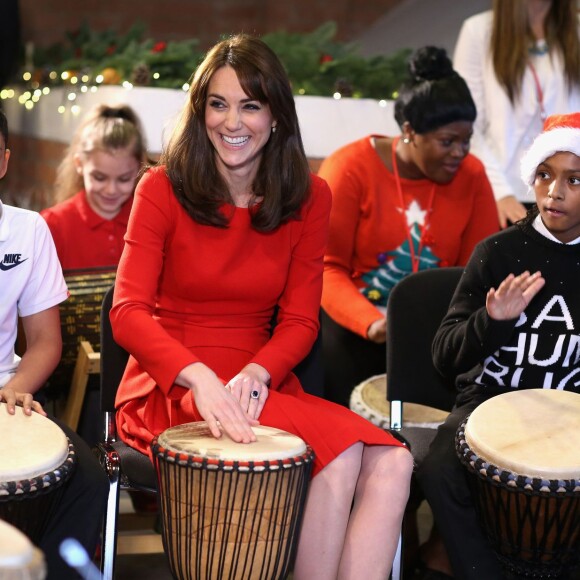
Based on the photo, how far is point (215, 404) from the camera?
7.78ft

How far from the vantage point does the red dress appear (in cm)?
253

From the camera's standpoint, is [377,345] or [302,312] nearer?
[302,312]

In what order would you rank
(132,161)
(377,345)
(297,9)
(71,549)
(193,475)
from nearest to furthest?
(193,475), (71,549), (377,345), (132,161), (297,9)

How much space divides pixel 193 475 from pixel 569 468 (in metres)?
0.80

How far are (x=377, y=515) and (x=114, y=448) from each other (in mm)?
671

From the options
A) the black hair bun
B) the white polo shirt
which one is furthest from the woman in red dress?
the black hair bun

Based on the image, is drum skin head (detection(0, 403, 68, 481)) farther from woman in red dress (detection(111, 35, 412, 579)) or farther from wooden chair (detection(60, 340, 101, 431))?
wooden chair (detection(60, 340, 101, 431))

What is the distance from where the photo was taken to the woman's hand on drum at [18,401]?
2367 mm

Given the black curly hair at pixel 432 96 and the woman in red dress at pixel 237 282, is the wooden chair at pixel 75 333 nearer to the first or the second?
the woman in red dress at pixel 237 282

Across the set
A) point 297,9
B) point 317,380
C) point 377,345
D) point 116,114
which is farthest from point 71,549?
point 297,9

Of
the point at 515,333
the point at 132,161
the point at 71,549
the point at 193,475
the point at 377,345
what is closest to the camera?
the point at 193,475

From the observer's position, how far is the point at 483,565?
2494mm

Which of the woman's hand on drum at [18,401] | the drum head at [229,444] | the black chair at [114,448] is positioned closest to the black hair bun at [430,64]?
the black chair at [114,448]

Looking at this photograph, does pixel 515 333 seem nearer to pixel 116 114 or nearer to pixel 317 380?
pixel 317 380
